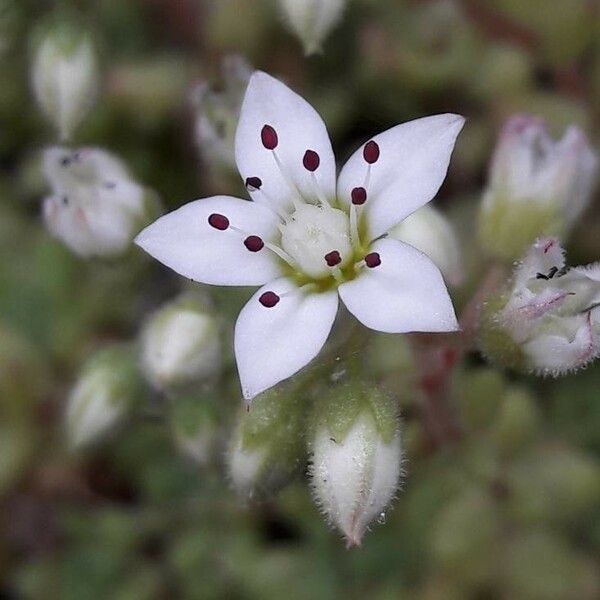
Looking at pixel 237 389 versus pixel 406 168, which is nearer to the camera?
pixel 406 168

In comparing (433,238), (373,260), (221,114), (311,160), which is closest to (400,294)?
(373,260)

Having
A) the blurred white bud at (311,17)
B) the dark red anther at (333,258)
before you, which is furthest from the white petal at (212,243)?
the blurred white bud at (311,17)

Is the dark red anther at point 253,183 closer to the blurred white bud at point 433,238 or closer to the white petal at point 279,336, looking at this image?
the white petal at point 279,336

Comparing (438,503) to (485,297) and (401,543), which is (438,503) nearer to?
(401,543)

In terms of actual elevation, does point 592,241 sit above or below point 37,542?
above

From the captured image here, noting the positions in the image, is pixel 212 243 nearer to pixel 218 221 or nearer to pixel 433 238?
pixel 218 221

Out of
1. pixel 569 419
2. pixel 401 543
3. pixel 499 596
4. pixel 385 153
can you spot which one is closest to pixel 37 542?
pixel 401 543
